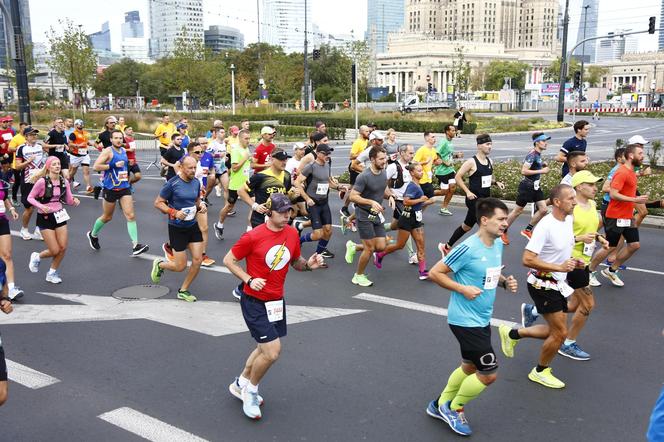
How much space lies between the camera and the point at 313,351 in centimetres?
643

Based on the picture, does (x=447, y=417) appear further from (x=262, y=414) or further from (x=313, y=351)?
(x=313, y=351)

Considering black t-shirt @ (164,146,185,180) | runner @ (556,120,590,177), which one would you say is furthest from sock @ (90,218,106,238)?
runner @ (556,120,590,177)

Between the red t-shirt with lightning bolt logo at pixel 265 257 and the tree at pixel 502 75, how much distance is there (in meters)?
117

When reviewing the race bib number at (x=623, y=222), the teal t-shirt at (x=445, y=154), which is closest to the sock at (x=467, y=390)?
the race bib number at (x=623, y=222)

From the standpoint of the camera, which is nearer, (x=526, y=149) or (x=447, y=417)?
(x=447, y=417)

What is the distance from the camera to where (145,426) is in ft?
16.3

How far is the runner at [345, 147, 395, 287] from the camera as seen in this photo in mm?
8438

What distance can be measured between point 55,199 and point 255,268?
4705 mm

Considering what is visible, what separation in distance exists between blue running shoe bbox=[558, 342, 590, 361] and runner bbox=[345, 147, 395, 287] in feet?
9.74

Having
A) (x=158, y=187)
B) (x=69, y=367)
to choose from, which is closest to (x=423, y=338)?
(x=69, y=367)

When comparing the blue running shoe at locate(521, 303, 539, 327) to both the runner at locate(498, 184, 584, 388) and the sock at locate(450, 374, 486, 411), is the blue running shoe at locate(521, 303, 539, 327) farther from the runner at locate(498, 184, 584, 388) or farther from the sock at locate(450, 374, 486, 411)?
the sock at locate(450, 374, 486, 411)

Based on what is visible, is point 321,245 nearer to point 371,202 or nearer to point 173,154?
point 371,202

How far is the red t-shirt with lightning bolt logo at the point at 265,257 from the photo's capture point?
5.01 meters

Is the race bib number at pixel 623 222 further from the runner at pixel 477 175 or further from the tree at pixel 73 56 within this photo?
the tree at pixel 73 56
